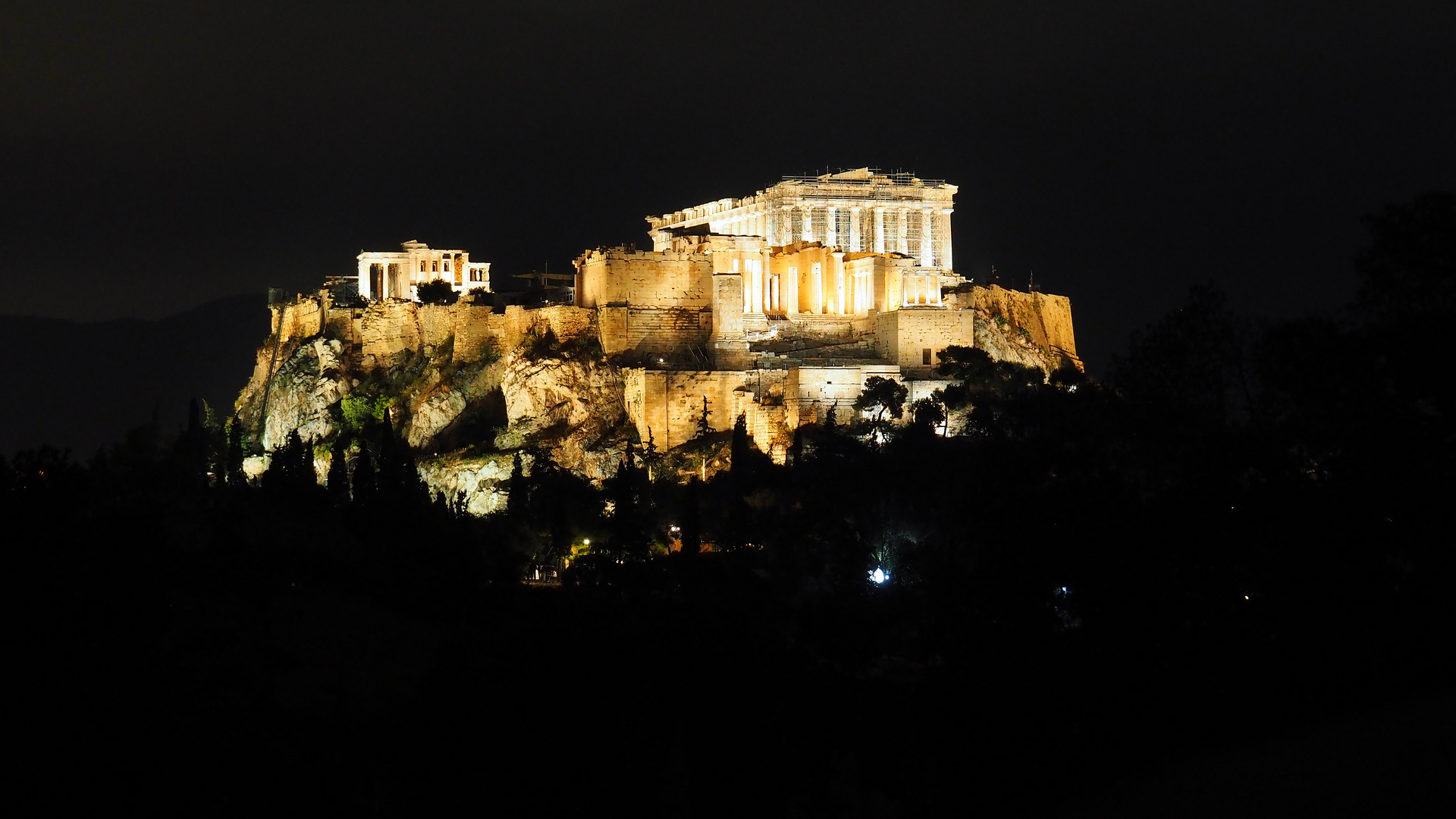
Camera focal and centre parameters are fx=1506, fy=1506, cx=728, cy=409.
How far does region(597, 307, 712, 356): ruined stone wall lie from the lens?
5634cm

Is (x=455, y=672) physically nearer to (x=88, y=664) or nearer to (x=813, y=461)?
(x=88, y=664)

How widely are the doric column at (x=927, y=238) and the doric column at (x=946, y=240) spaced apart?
0.40 m

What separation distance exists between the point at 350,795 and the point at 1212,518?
12.6 meters

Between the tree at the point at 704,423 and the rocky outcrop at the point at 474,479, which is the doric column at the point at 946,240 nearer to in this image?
the tree at the point at 704,423

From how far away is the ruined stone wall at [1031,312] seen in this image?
6369cm

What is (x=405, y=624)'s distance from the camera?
101 feet

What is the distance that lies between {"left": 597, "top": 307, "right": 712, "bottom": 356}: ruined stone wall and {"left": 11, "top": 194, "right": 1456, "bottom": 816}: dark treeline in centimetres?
2312

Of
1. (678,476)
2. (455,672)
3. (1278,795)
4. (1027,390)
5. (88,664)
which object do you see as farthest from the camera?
(678,476)

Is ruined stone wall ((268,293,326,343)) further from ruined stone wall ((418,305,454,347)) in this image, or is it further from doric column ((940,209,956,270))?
doric column ((940,209,956,270))

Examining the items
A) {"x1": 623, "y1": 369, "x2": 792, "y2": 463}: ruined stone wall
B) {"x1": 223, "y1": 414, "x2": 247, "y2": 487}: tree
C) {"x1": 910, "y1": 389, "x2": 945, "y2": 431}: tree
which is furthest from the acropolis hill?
{"x1": 910, "y1": 389, "x2": 945, "y2": 431}: tree

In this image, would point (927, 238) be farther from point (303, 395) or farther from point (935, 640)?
point (935, 640)

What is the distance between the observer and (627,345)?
56344mm

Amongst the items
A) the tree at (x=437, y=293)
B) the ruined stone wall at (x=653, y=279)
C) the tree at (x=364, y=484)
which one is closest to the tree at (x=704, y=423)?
the ruined stone wall at (x=653, y=279)

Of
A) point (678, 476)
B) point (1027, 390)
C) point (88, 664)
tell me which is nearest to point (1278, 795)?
point (88, 664)
